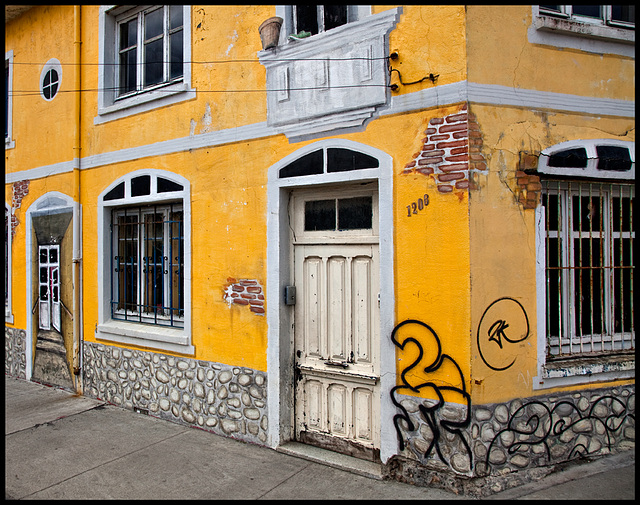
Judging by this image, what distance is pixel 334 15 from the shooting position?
4.96 metres

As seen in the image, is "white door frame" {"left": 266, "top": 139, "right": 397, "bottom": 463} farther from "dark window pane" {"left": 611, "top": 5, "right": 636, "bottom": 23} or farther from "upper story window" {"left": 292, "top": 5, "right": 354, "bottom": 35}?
"dark window pane" {"left": 611, "top": 5, "right": 636, "bottom": 23}

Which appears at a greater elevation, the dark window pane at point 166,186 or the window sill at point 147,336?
the dark window pane at point 166,186

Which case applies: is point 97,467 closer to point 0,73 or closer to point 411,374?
point 411,374

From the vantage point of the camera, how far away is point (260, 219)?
5.31m

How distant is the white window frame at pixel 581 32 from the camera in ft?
14.6

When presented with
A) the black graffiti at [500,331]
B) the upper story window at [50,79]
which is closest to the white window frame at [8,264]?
the upper story window at [50,79]

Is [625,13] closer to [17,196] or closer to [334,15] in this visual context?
[334,15]

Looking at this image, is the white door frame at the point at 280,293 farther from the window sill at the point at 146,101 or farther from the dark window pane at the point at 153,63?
the dark window pane at the point at 153,63

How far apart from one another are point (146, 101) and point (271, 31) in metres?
2.11

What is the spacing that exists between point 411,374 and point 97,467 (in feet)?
10.3

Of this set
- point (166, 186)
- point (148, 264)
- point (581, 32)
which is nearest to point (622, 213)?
point (581, 32)

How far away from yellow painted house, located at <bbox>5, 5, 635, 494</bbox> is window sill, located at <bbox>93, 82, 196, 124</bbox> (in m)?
0.04

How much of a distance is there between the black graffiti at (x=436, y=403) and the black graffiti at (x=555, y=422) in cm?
33

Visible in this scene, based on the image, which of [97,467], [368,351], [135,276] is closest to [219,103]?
[135,276]
